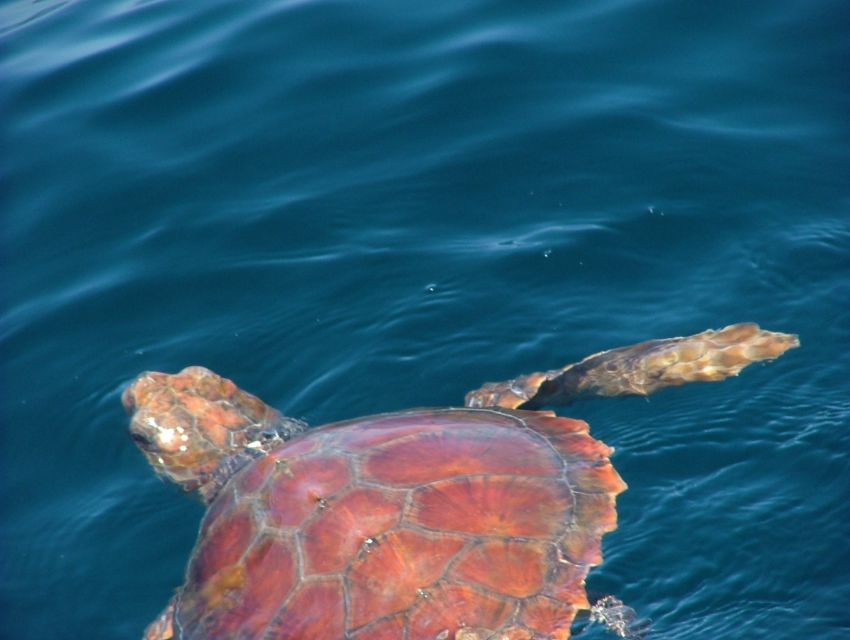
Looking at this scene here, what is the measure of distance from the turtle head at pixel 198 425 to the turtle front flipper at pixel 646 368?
1.45 m

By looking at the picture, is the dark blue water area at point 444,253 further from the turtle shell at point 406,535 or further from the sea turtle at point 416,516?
the turtle shell at point 406,535

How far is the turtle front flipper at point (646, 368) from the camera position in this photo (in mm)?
6309

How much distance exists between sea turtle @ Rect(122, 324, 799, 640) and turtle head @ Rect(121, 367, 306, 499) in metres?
0.02

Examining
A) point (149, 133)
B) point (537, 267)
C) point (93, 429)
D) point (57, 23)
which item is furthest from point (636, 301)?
point (57, 23)

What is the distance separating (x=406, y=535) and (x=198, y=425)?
2.22 meters

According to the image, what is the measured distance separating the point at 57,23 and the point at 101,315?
6.31 meters

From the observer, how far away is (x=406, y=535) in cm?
485

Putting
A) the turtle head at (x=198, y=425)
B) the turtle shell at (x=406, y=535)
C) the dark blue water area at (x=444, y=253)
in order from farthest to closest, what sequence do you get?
the turtle head at (x=198, y=425)
the dark blue water area at (x=444, y=253)
the turtle shell at (x=406, y=535)

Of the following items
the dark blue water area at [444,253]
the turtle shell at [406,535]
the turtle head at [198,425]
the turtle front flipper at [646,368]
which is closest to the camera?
the turtle shell at [406,535]

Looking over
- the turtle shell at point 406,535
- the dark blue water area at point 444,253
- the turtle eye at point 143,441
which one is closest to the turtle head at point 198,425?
the turtle eye at point 143,441

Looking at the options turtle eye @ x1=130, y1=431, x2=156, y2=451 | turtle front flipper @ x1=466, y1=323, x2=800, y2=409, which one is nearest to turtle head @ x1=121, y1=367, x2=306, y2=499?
turtle eye @ x1=130, y1=431, x2=156, y2=451

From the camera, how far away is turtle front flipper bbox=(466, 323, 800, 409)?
6309mm

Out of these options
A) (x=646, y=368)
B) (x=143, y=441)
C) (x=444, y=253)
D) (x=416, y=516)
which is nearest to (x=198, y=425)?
(x=143, y=441)

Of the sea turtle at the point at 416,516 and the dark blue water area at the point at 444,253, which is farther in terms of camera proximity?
the dark blue water area at the point at 444,253
